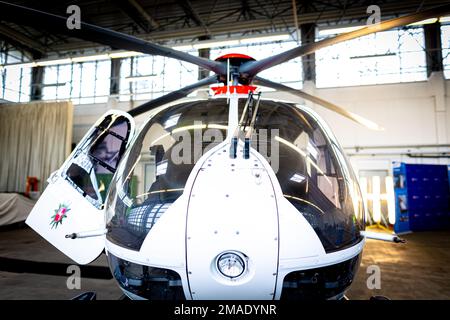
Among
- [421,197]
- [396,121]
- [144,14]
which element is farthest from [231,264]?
[144,14]

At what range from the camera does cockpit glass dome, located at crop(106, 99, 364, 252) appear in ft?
5.42

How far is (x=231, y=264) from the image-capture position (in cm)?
138

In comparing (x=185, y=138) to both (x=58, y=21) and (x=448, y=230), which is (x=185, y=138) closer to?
(x=58, y=21)

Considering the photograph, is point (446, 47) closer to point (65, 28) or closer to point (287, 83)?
point (287, 83)

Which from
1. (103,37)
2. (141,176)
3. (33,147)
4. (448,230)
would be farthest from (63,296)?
(33,147)

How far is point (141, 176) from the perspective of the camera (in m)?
1.93

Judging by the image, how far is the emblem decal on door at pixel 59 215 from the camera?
7.73 feet

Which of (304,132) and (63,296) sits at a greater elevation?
(304,132)

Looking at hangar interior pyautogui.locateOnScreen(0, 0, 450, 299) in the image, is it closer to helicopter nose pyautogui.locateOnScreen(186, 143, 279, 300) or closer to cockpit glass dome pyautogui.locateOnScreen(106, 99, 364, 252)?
cockpit glass dome pyautogui.locateOnScreen(106, 99, 364, 252)

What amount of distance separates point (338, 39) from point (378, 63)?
12.7m

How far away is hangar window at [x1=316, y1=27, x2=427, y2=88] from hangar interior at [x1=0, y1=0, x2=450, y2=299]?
0.04 metres

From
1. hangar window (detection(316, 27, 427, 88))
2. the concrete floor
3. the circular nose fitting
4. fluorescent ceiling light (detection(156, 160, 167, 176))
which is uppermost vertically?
hangar window (detection(316, 27, 427, 88))

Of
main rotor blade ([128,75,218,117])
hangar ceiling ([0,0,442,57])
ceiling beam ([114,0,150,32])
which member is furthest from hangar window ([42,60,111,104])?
main rotor blade ([128,75,218,117])

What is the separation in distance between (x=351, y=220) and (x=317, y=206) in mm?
305
